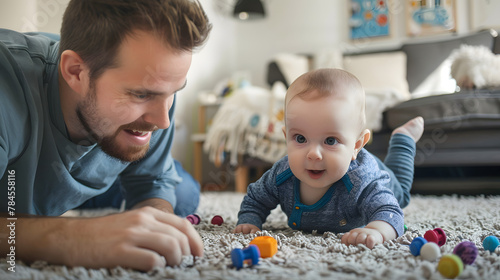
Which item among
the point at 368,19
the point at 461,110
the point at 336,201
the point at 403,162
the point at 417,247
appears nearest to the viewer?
the point at 417,247

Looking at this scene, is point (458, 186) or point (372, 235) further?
point (458, 186)

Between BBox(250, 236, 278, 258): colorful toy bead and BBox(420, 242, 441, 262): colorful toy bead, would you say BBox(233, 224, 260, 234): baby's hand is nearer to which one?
BBox(250, 236, 278, 258): colorful toy bead

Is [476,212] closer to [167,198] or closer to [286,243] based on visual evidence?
[286,243]

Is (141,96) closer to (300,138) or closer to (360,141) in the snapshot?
(300,138)

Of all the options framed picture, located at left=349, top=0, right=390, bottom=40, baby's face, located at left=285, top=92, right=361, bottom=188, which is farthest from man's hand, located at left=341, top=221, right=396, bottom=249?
framed picture, located at left=349, top=0, right=390, bottom=40

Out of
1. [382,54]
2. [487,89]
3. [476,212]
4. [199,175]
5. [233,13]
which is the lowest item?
[199,175]

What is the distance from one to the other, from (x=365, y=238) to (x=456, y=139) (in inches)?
48.8

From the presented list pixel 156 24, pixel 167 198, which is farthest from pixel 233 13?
pixel 156 24

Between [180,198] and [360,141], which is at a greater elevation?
[360,141]

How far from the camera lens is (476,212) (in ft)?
3.89

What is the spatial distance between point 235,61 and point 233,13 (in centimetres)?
44

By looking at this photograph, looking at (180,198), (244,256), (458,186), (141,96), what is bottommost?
(458,186)

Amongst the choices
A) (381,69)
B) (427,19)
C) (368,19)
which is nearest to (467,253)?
(381,69)

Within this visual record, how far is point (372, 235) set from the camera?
0.70 meters
